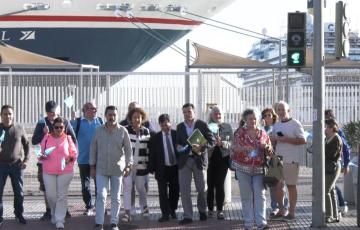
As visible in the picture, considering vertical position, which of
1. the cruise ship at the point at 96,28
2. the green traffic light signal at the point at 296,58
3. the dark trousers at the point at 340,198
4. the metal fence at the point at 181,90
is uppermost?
the cruise ship at the point at 96,28

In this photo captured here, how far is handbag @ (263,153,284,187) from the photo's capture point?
11.0 m

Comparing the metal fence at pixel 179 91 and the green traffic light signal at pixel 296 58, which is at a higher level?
the green traffic light signal at pixel 296 58

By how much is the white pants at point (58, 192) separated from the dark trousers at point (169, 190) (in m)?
1.35

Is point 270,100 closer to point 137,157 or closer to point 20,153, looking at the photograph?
point 137,157

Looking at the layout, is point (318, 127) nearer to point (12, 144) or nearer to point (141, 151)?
point (141, 151)

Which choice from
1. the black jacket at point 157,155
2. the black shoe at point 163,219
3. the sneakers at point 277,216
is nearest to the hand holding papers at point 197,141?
the black jacket at point 157,155

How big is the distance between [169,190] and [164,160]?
572 mm

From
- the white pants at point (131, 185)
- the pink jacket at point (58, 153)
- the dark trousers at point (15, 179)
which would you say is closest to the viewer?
the pink jacket at point (58, 153)

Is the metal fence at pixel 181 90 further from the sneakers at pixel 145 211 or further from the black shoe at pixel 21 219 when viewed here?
the black shoe at pixel 21 219

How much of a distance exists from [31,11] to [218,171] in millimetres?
19039

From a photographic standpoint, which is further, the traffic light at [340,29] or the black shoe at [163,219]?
the black shoe at [163,219]

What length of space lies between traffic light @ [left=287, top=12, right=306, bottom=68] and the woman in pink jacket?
3209mm

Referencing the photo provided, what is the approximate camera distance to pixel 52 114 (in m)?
12.1

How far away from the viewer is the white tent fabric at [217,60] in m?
17.3
